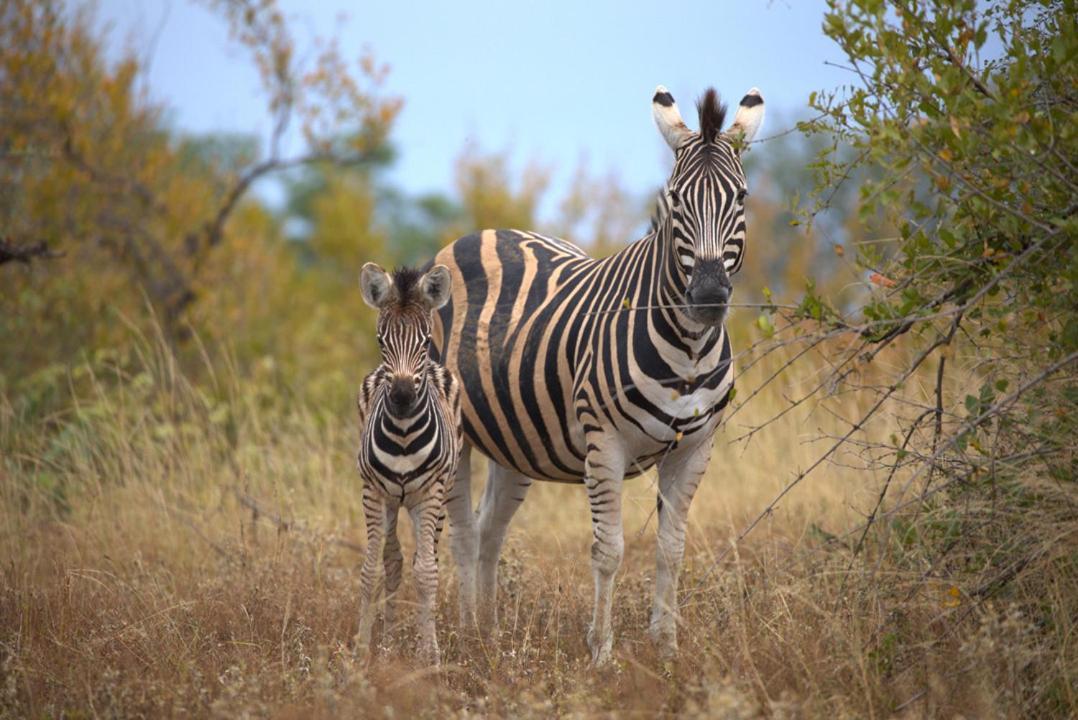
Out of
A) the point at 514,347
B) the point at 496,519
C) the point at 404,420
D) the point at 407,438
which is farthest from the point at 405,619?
the point at 514,347

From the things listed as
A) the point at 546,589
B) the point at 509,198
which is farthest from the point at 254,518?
the point at 509,198

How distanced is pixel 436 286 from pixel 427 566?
5.20 feet

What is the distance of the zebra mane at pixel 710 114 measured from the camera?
5754 mm

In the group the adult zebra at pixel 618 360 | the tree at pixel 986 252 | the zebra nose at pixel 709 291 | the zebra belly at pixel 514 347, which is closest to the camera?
the tree at pixel 986 252

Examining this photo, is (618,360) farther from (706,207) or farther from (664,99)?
(664,99)

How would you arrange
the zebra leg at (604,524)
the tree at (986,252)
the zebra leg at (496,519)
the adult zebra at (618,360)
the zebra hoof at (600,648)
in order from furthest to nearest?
the zebra leg at (496,519) → the zebra leg at (604,524) → the zebra hoof at (600,648) → the adult zebra at (618,360) → the tree at (986,252)

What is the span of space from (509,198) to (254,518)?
2093 cm

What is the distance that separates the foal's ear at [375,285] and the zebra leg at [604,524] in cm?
139

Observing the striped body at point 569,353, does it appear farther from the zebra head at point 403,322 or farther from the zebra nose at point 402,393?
the zebra nose at point 402,393

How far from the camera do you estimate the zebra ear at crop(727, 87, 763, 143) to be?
6125 millimetres

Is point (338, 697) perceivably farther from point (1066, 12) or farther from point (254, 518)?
point (1066, 12)

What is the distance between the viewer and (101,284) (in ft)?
44.2

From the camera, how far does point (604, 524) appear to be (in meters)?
6.00

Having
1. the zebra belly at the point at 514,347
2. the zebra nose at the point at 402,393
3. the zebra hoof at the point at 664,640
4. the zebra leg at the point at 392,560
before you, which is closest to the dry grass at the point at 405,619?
the zebra hoof at the point at 664,640
